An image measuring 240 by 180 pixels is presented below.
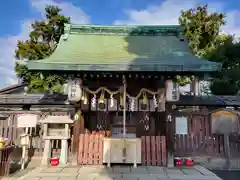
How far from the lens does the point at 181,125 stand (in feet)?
25.3

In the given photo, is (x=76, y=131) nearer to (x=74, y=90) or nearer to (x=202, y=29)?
(x=74, y=90)

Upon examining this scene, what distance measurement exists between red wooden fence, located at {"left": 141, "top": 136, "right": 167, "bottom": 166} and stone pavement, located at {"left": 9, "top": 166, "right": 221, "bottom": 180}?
0.31 meters

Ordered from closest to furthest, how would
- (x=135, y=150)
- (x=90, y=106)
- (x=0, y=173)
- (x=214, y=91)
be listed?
(x=0, y=173) < (x=135, y=150) < (x=90, y=106) < (x=214, y=91)

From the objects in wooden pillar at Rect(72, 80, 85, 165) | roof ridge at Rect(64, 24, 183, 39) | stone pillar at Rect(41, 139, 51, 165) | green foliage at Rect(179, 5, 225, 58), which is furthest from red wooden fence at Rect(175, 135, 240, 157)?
green foliage at Rect(179, 5, 225, 58)

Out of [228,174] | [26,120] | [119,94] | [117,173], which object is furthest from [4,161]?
[228,174]

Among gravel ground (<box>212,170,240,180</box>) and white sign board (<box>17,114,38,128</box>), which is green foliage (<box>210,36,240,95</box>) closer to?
gravel ground (<box>212,170,240,180</box>)

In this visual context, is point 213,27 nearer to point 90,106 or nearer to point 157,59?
point 157,59

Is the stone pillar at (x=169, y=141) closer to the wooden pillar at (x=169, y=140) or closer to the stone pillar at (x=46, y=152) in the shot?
the wooden pillar at (x=169, y=140)

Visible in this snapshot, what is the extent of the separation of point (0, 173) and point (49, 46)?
14.0 meters

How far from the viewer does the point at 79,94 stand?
650 cm

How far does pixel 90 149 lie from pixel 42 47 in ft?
43.9

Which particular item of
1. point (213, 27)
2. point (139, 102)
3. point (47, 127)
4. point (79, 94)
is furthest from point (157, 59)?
point (213, 27)

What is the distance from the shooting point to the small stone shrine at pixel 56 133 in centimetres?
684

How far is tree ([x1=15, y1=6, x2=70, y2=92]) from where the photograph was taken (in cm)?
1584
